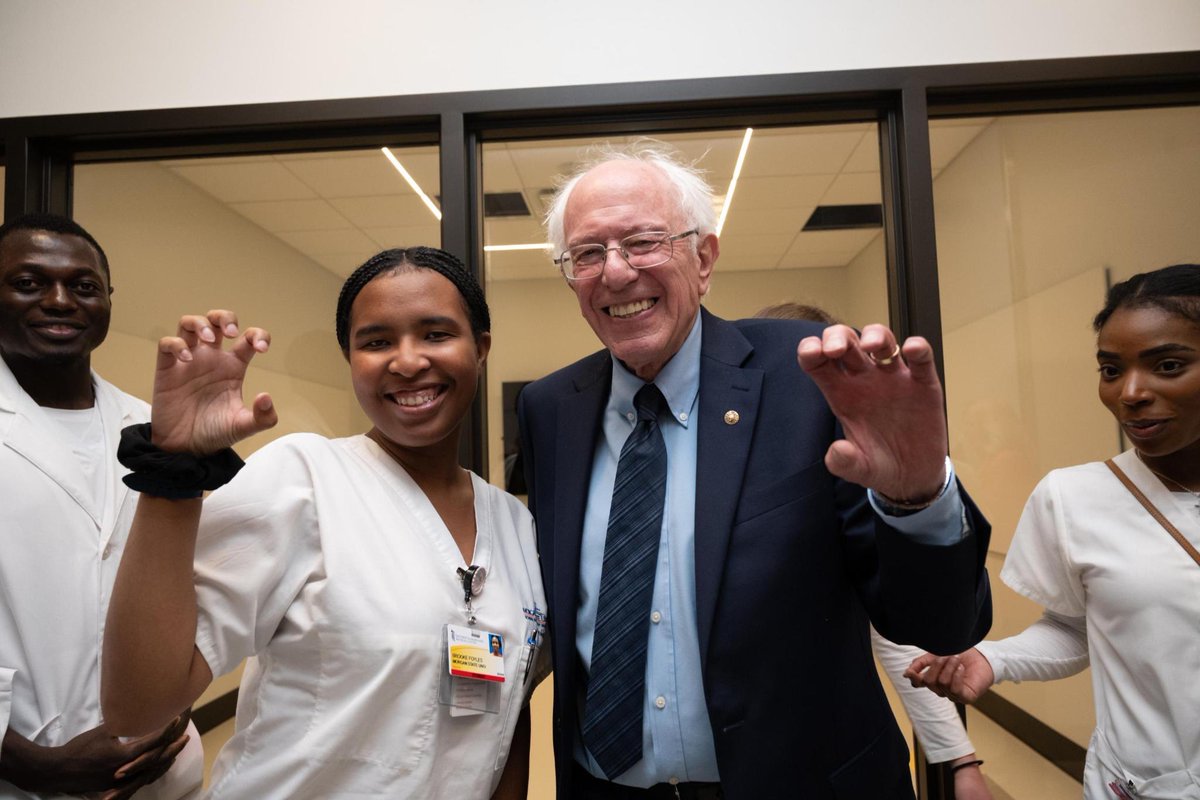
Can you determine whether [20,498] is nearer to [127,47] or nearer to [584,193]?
[584,193]

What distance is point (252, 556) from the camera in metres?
1.13

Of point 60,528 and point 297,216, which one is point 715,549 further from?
point 297,216

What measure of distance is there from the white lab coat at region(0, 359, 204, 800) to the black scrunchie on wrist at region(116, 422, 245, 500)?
753mm

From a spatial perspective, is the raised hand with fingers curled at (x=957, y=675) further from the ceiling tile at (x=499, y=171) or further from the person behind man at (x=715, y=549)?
the ceiling tile at (x=499, y=171)

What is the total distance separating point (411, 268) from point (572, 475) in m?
0.48

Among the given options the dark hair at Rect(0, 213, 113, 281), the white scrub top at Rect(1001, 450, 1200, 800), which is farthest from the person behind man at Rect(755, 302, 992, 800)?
the dark hair at Rect(0, 213, 113, 281)

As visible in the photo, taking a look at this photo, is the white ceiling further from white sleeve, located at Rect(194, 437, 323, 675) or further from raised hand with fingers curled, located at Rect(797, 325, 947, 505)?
raised hand with fingers curled, located at Rect(797, 325, 947, 505)

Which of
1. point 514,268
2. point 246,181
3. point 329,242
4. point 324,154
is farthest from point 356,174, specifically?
→ point 514,268

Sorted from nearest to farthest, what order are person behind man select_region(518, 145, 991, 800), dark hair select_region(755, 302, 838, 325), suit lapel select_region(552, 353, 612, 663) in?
person behind man select_region(518, 145, 991, 800)
suit lapel select_region(552, 353, 612, 663)
dark hair select_region(755, 302, 838, 325)

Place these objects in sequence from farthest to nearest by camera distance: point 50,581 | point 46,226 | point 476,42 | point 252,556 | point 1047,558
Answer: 1. point 476,42
2. point 46,226
3. point 1047,558
4. point 50,581
5. point 252,556

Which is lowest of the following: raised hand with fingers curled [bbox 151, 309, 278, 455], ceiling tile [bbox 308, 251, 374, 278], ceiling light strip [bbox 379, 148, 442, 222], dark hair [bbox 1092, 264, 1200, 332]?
raised hand with fingers curled [bbox 151, 309, 278, 455]

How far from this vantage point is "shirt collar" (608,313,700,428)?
1.40 m

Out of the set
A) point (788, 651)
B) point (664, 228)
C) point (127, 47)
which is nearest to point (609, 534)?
point (788, 651)

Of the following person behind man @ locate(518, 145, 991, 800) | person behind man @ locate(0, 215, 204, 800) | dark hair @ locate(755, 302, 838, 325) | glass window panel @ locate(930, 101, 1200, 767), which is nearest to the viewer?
person behind man @ locate(518, 145, 991, 800)
